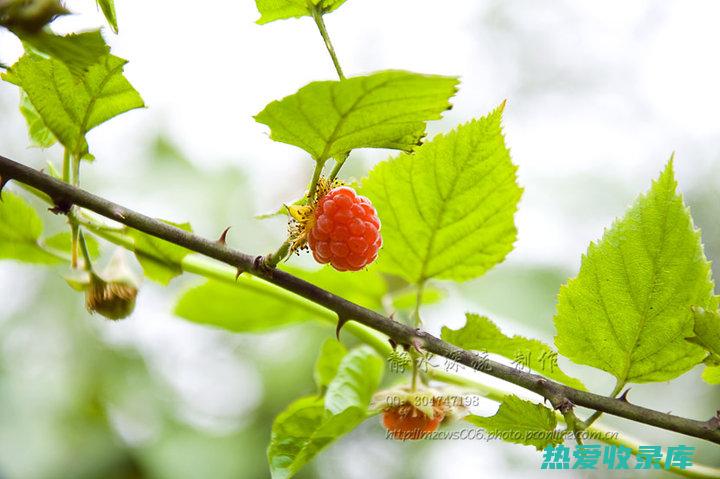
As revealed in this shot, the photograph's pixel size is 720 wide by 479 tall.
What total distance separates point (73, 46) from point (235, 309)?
40 cm

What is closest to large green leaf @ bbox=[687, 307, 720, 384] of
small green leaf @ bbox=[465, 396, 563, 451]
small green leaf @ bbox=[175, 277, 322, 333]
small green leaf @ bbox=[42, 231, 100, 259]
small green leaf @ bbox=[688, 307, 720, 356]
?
small green leaf @ bbox=[688, 307, 720, 356]

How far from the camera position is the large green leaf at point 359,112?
14.2 inches

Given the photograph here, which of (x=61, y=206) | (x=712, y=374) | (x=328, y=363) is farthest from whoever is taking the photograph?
(x=328, y=363)

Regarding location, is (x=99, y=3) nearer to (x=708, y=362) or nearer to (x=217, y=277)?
(x=217, y=277)

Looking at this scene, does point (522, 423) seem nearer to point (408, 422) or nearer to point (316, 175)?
point (408, 422)

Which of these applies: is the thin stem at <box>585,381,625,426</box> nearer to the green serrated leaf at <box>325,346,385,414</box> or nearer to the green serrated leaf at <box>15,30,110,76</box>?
the green serrated leaf at <box>325,346,385,414</box>

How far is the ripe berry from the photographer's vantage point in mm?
553

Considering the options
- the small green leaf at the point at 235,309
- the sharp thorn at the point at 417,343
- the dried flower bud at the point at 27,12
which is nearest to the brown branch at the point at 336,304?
the sharp thorn at the point at 417,343

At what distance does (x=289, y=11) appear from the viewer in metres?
0.46

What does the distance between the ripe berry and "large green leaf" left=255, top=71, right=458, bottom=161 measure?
226 millimetres

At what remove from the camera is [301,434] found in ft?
1.76

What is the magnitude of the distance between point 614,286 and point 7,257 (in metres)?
0.48

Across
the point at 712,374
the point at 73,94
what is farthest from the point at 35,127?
the point at 712,374

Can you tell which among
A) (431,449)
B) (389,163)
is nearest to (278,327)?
(389,163)
